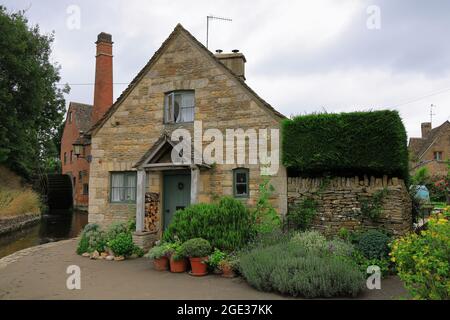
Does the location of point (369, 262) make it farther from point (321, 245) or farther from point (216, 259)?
point (216, 259)

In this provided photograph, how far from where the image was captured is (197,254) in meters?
7.71

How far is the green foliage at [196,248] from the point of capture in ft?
25.3

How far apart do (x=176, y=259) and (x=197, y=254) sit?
0.60m

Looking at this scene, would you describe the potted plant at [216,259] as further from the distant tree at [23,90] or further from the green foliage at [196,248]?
the distant tree at [23,90]

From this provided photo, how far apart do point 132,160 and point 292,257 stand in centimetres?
651

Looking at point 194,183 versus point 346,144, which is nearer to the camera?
point 346,144

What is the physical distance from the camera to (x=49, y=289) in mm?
6766

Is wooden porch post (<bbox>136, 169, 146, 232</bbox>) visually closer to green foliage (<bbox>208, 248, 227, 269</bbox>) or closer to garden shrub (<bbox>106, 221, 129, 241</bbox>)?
garden shrub (<bbox>106, 221, 129, 241</bbox>)

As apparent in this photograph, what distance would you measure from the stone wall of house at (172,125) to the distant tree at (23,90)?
1154 centimetres

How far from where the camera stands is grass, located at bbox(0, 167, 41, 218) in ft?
62.7

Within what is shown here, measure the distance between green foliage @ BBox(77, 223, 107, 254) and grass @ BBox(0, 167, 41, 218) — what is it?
9837mm

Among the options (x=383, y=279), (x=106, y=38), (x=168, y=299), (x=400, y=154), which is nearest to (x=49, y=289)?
(x=168, y=299)

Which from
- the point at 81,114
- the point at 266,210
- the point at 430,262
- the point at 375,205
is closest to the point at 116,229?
the point at 266,210
